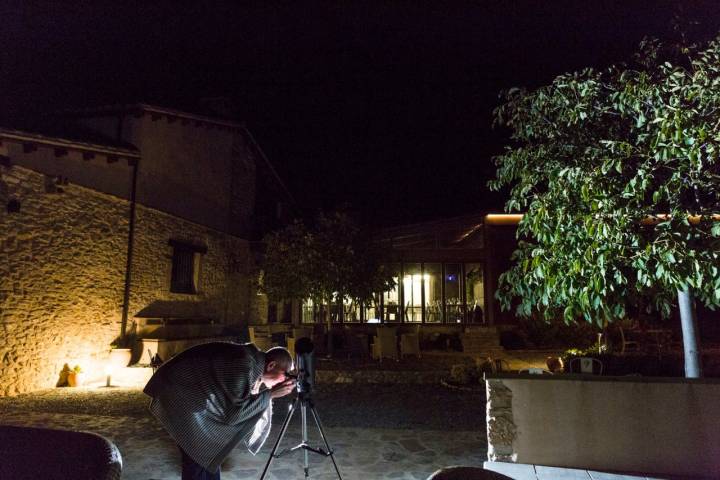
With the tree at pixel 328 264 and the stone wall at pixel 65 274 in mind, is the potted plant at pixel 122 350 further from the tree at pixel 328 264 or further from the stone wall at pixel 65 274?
the tree at pixel 328 264

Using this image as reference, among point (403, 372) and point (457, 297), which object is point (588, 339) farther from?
point (403, 372)

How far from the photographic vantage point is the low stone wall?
13.1 ft

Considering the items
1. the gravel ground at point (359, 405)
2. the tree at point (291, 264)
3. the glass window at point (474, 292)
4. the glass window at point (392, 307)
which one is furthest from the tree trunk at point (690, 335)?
the glass window at point (392, 307)

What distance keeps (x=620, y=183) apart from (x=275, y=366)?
11.1 feet

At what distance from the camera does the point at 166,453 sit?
4840 millimetres

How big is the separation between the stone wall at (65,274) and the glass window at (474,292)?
29.6 feet

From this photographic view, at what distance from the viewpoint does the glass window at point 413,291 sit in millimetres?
15648

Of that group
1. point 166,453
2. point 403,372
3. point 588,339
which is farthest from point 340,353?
point 166,453

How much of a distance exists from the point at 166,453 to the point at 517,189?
4.46m

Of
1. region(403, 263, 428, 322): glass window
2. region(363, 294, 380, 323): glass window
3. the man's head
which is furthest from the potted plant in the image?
region(403, 263, 428, 322): glass window

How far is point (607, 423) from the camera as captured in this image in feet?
13.6

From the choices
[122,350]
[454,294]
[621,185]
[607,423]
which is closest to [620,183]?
[621,185]

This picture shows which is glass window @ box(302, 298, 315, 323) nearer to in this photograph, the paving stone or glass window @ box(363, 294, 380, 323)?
glass window @ box(363, 294, 380, 323)

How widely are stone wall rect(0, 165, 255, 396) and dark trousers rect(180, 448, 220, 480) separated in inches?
247
